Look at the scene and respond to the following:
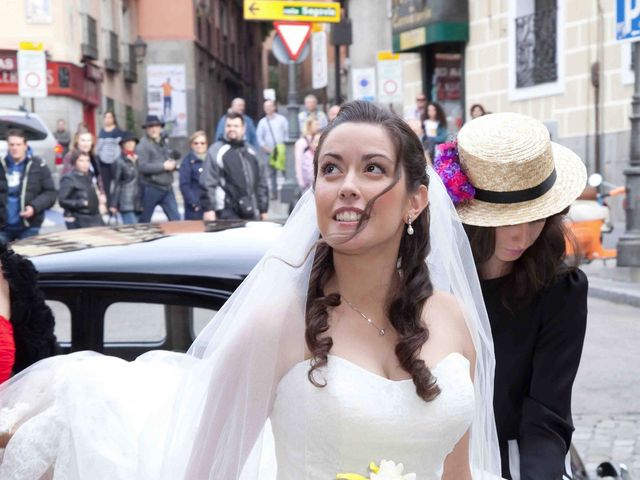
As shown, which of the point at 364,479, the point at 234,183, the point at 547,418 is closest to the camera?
the point at 364,479

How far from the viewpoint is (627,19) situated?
11234mm

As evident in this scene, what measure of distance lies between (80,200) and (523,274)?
424 inches

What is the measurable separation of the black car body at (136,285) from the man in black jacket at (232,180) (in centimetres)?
757

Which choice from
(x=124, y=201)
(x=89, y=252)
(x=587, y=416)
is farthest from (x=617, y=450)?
(x=124, y=201)

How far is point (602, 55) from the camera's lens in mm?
18344

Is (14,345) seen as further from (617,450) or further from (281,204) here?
(281,204)

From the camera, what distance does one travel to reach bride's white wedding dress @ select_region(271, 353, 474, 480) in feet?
7.36

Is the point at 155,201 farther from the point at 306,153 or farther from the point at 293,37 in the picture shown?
the point at 293,37

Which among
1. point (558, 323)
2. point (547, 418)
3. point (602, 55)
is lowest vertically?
point (547, 418)

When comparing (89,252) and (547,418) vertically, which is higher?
(89,252)

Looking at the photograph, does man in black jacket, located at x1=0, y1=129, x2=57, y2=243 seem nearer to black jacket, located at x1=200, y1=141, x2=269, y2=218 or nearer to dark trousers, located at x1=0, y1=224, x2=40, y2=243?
dark trousers, located at x1=0, y1=224, x2=40, y2=243

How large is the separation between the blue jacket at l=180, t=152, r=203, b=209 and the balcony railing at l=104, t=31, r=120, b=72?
28.8 meters

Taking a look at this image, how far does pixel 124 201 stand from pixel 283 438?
13074 millimetres

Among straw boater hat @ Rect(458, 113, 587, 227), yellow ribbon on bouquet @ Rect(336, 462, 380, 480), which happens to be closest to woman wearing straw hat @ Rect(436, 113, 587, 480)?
straw boater hat @ Rect(458, 113, 587, 227)
